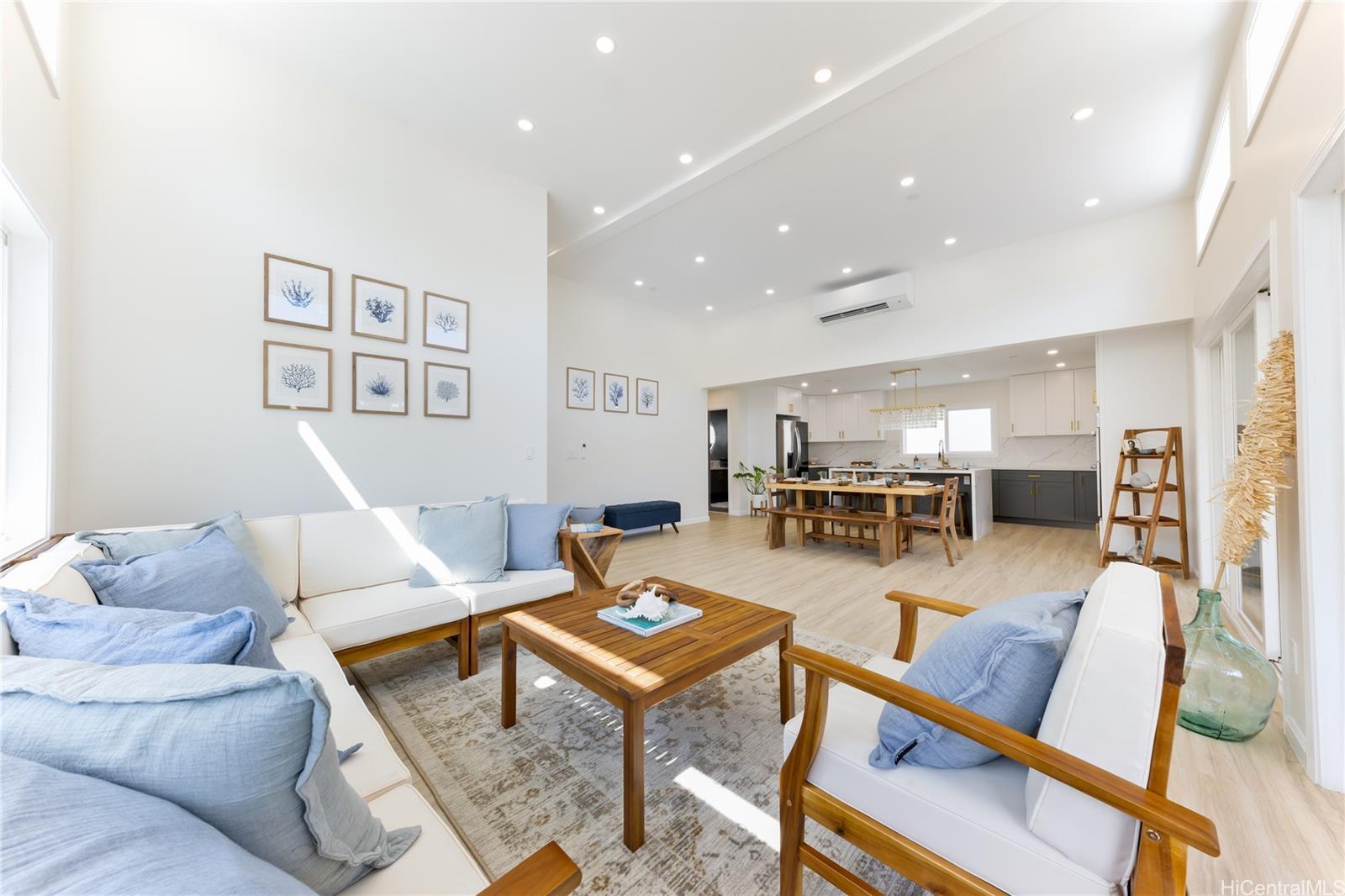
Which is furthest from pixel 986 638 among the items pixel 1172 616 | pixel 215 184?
pixel 215 184

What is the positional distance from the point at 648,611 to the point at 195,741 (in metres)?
1.47

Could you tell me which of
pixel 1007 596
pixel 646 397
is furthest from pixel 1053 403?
pixel 646 397

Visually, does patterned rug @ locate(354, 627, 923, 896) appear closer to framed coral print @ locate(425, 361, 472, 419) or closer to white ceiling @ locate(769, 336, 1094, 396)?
framed coral print @ locate(425, 361, 472, 419)

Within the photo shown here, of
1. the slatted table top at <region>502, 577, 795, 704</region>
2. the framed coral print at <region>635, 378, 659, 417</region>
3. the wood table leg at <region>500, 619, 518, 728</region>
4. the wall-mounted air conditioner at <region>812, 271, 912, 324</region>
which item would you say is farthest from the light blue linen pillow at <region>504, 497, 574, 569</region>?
the wall-mounted air conditioner at <region>812, 271, 912, 324</region>

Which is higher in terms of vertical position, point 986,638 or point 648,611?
point 986,638

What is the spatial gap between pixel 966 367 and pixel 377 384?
7315 mm

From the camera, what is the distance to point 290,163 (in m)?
3.06

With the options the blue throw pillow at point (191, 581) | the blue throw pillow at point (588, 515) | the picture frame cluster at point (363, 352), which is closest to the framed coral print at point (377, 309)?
the picture frame cluster at point (363, 352)

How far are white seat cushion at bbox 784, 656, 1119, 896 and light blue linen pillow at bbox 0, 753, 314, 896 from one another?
41.4 inches

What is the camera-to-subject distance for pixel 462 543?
2.65 meters

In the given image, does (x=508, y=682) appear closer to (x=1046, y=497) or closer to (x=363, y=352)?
(x=363, y=352)

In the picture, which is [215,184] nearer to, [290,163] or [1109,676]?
[290,163]

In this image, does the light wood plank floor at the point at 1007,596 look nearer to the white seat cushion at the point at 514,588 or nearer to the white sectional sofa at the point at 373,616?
the white seat cushion at the point at 514,588

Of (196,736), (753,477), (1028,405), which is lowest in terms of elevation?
(753,477)
